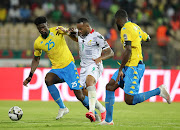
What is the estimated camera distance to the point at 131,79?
327 inches

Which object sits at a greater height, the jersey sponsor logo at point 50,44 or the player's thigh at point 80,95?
the jersey sponsor logo at point 50,44

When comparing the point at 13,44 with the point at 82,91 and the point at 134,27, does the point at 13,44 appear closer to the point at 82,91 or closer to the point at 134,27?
the point at 82,91

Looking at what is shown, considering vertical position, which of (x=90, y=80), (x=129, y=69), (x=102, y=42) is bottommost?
(x=90, y=80)

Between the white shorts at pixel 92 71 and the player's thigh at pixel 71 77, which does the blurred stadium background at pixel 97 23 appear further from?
the white shorts at pixel 92 71

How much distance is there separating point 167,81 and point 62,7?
740cm

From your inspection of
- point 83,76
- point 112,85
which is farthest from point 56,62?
point 112,85

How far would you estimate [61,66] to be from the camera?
33.9 feet

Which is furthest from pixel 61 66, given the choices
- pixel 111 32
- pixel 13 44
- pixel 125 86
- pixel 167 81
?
pixel 111 32

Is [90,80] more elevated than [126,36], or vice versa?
[126,36]

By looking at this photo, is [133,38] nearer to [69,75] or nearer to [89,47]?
[89,47]

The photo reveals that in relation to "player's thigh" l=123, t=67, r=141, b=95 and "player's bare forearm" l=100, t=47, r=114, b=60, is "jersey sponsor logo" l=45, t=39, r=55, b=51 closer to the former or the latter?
"player's bare forearm" l=100, t=47, r=114, b=60

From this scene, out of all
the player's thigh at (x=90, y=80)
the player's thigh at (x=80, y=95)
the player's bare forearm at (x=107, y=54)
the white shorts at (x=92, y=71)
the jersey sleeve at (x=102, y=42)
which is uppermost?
the jersey sleeve at (x=102, y=42)

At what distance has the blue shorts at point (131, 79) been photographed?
27.2ft

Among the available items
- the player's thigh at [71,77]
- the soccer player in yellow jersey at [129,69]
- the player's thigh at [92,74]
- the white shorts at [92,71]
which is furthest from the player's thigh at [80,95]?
the soccer player in yellow jersey at [129,69]
